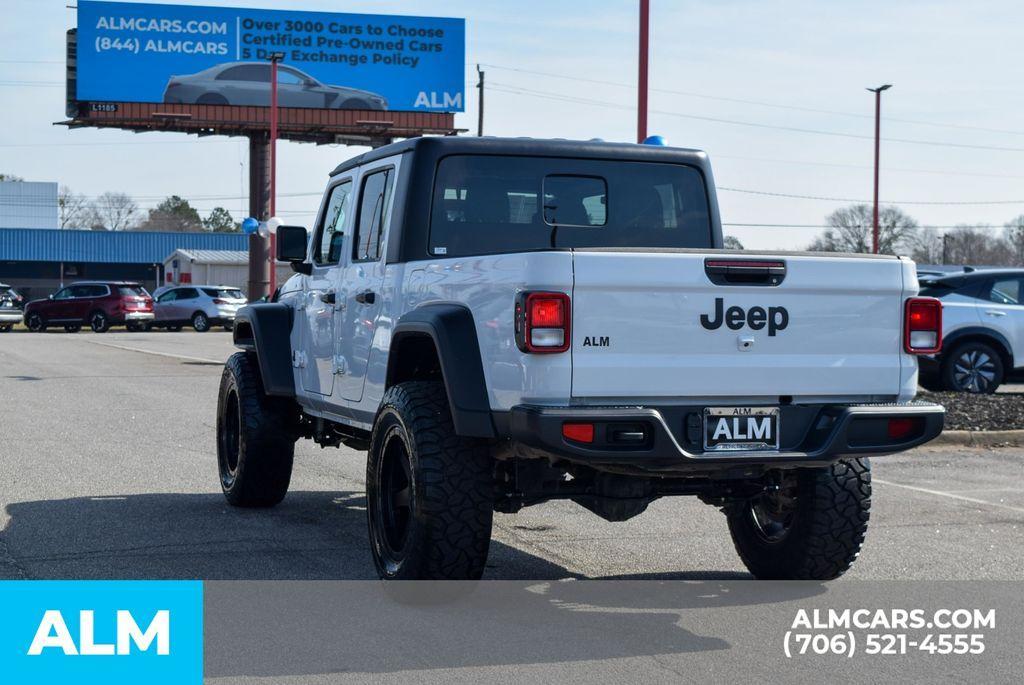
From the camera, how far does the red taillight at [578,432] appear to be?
18.0 ft

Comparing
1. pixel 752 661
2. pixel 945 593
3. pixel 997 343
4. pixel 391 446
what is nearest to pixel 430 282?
pixel 391 446

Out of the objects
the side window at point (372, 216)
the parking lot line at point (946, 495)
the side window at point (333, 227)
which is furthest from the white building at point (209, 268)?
the side window at point (372, 216)

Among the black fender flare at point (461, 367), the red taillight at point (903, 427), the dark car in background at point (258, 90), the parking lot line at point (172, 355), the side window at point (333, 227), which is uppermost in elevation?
the dark car in background at point (258, 90)

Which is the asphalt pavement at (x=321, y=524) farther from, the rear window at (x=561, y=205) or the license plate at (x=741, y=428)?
the rear window at (x=561, y=205)

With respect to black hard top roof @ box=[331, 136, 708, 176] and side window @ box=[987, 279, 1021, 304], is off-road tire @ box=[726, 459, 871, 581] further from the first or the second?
side window @ box=[987, 279, 1021, 304]

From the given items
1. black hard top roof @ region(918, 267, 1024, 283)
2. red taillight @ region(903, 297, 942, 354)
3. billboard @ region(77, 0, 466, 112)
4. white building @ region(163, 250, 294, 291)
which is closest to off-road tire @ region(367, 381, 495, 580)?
red taillight @ region(903, 297, 942, 354)

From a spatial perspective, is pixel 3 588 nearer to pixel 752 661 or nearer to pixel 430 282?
pixel 430 282

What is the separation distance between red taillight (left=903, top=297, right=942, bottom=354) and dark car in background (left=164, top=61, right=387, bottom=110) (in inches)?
1915

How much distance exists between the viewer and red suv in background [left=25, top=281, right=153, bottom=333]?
149 feet

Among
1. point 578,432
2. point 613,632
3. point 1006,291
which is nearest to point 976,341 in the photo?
point 1006,291

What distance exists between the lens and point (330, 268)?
8086 millimetres

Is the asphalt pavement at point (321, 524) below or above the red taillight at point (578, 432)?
below

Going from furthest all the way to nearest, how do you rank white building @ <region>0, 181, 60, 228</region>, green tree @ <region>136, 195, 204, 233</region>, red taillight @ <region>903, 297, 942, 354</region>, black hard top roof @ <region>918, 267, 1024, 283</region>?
green tree @ <region>136, 195, 204, 233</region>, white building @ <region>0, 181, 60, 228</region>, black hard top roof @ <region>918, 267, 1024, 283</region>, red taillight @ <region>903, 297, 942, 354</region>

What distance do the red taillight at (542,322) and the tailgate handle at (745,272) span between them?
700mm
